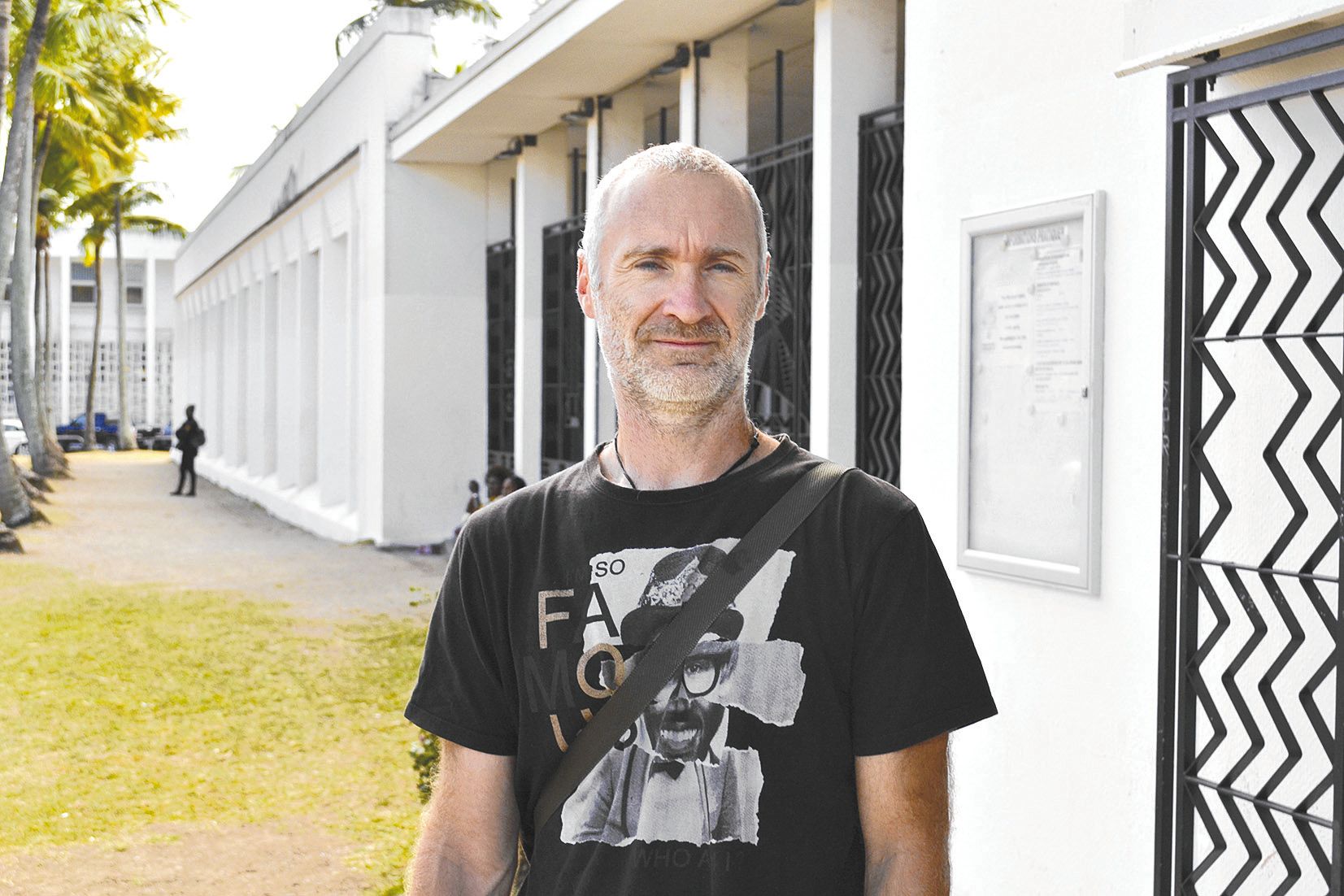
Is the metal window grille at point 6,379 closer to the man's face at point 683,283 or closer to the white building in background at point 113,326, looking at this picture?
the white building in background at point 113,326

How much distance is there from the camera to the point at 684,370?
213cm

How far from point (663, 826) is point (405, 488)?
53.1 ft

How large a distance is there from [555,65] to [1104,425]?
7.94 m

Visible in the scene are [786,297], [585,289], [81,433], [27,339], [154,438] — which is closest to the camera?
[585,289]

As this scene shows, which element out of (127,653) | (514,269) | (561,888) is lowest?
(127,653)

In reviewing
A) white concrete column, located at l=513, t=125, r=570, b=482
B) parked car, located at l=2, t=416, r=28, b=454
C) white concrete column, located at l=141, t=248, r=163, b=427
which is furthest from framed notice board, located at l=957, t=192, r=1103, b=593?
white concrete column, located at l=141, t=248, r=163, b=427

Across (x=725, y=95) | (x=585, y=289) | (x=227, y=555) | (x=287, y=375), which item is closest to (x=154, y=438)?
(x=287, y=375)

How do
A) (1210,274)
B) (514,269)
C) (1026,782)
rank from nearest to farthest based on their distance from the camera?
(1210,274) → (1026,782) → (514,269)

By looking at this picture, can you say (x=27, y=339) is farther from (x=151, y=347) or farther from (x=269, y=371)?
(x=151, y=347)

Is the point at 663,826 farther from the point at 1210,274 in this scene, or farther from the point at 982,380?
the point at 982,380

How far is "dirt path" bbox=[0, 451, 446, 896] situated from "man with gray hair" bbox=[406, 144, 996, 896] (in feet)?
13.7

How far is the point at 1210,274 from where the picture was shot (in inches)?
166

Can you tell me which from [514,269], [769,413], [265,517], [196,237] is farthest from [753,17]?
[196,237]

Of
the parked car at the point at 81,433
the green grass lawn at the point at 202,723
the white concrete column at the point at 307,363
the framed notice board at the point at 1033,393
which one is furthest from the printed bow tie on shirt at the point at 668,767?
the parked car at the point at 81,433
